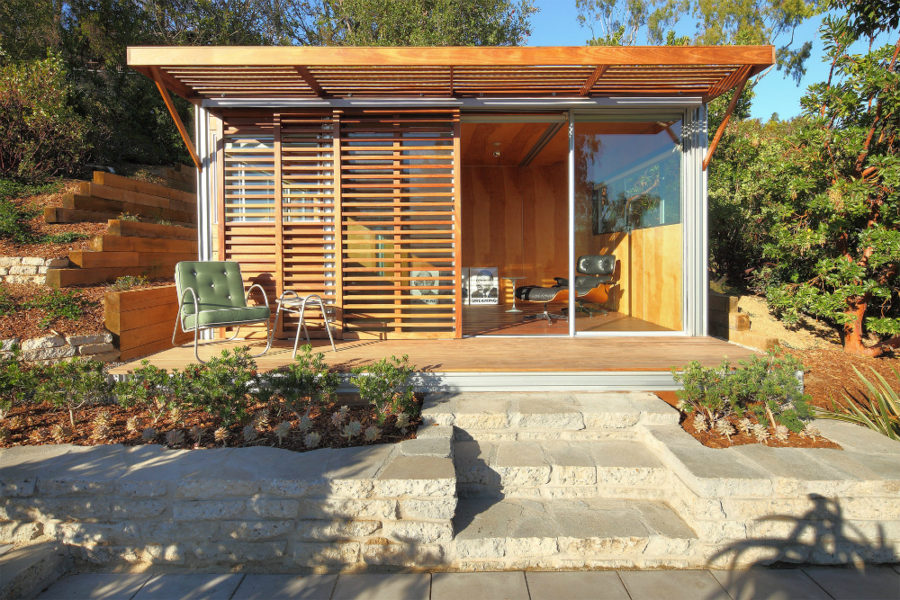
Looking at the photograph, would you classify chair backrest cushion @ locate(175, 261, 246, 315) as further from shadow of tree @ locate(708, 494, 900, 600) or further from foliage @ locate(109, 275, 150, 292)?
shadow of tree @ locate(708, 494, 900, 600)

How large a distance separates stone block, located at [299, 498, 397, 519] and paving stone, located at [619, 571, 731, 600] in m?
1.12

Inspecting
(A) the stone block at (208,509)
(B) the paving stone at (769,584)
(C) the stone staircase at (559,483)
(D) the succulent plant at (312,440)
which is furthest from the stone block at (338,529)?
(B) the paving stone at (769,584)

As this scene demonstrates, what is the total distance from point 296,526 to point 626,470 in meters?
1.79

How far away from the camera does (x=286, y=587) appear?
224 cm

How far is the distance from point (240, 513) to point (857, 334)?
6.05 m

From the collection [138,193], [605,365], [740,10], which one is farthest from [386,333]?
[740,10]

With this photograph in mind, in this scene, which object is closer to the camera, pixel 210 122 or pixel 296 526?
pixel 296 526

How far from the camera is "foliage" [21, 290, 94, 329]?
15.3 ft

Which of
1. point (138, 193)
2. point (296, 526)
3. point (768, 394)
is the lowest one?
point (296, 526)

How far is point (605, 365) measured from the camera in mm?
3939

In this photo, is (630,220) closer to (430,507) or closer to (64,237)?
(430,507)

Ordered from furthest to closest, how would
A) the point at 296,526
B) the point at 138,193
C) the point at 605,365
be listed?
the point at 138,193 < the point at 605,365 < the point at 296,526

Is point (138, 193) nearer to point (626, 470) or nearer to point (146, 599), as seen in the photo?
point (146, 599)

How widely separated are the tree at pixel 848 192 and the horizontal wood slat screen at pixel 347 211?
11.8ft
